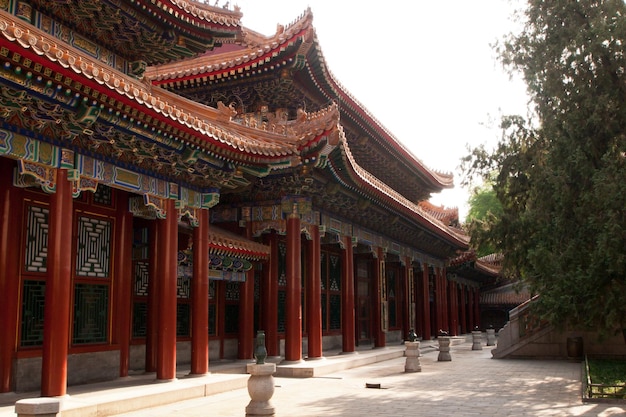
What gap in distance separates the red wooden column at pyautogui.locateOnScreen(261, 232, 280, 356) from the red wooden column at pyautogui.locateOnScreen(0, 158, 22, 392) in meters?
6.73

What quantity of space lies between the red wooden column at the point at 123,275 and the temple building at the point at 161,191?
3cm

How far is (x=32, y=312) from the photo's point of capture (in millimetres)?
9461

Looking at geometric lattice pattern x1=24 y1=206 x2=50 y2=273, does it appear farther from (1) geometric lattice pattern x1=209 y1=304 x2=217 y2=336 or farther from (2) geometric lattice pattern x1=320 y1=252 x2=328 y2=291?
(2) geometric lattice pattern x1=320 y1=252 x2=328 y2=291

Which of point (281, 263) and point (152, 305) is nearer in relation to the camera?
point (152, 305)

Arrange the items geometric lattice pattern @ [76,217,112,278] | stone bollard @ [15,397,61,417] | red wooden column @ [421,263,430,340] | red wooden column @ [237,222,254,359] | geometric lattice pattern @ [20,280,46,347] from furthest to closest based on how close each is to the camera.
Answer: red wooden column @ [421,263,430,340] → red wooden column @ [237,222,254,359] → geometric lattice pattern @ [76,217,112,278] → geometric lattice pattern @ [20,280,46,347] → stone bollard @ [15,397,61,417]

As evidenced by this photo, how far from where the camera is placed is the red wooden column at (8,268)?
8.91m

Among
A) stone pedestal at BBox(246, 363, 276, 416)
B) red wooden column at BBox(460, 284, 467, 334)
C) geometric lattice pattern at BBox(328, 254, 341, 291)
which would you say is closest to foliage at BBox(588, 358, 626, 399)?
stone pedestal at BBox(246, 363, 276, 416)

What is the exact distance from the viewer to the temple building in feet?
27.9

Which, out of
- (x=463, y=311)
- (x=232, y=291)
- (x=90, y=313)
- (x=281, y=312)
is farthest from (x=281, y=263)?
(x=463, y=311)

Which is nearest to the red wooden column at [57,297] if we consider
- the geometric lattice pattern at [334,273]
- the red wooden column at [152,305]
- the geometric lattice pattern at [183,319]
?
the red wooden column at [152,305]

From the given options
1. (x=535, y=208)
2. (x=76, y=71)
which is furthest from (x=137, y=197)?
(x=535, y=208)

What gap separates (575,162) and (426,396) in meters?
5.11

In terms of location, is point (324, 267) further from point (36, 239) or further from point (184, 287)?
point (36, 239)

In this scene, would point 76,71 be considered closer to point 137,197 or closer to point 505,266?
point 137,197
